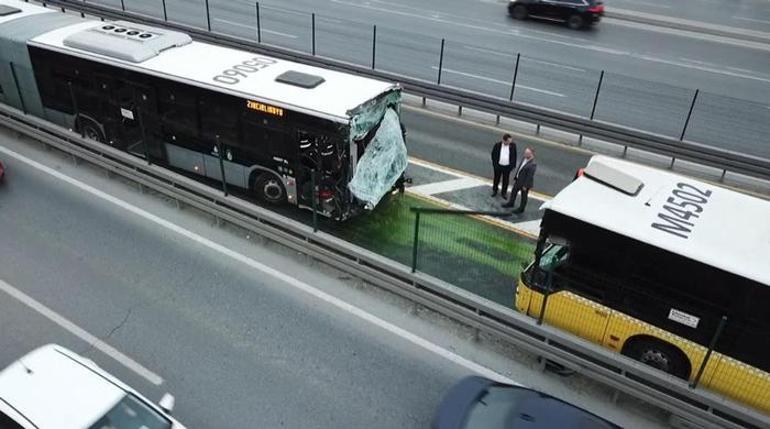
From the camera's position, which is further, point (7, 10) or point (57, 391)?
point (7, 10)

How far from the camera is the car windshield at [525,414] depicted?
20.5ft

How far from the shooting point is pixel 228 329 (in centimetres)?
885

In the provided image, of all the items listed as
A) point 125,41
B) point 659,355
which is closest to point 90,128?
point 125,41

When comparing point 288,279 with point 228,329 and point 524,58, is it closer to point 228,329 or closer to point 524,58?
point 228,329

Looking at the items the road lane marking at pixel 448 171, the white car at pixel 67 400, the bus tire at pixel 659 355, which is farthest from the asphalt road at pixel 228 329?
the road lane marking at pixel 448 171

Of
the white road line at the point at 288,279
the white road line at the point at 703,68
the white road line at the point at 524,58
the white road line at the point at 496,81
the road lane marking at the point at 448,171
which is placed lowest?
the white road line at the point at 288,279

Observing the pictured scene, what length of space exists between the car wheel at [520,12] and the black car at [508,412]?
24.7m

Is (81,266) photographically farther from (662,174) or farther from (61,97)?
(662,174)

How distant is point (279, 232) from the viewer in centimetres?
1035

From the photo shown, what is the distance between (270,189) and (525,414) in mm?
7050

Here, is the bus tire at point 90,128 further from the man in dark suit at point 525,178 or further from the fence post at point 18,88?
the man in dark suit at point 525,178

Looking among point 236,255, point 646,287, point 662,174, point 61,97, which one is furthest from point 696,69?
point 61,97

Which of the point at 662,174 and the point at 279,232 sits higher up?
the point at 662,174

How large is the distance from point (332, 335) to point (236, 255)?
2704 mm
